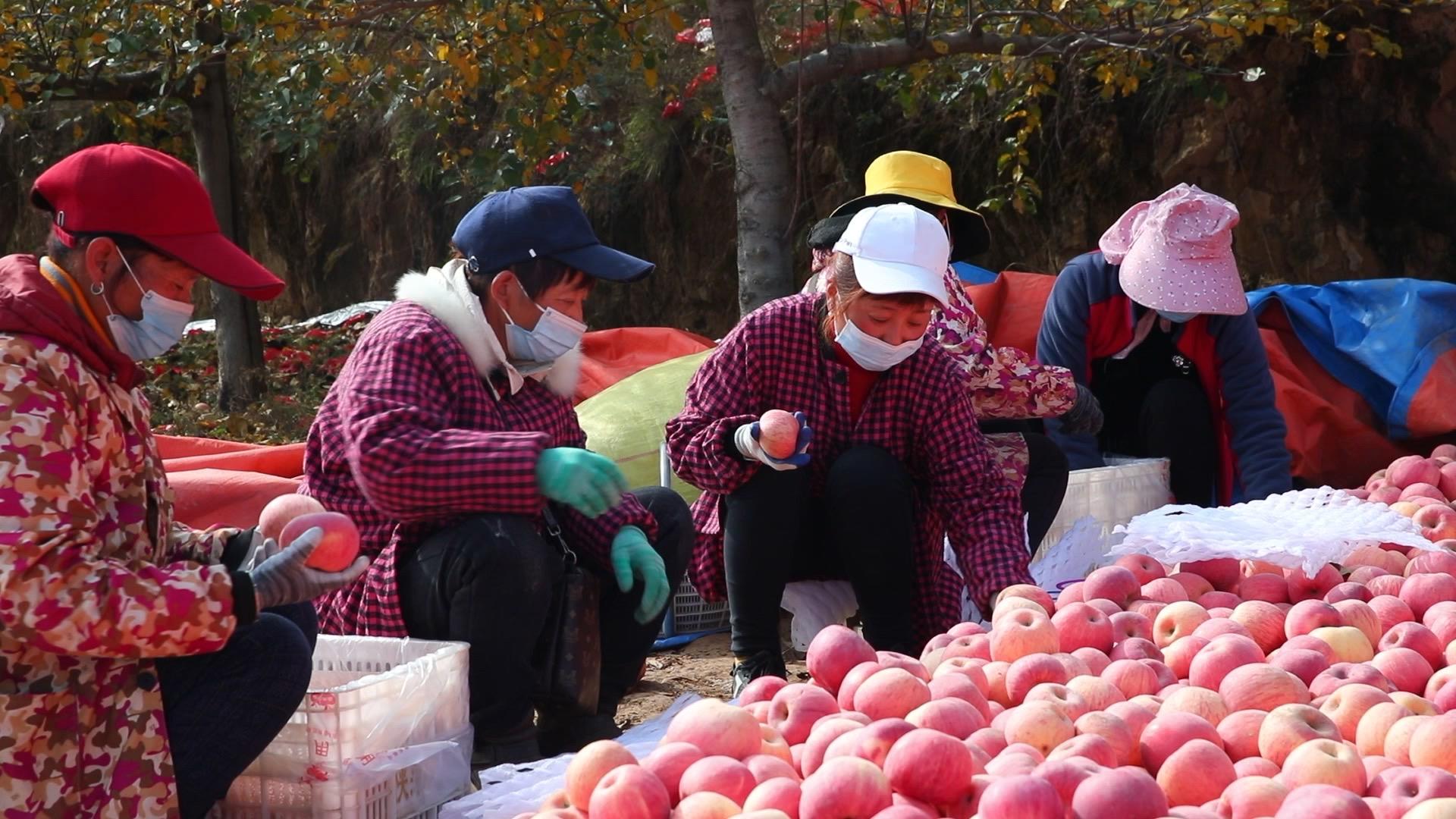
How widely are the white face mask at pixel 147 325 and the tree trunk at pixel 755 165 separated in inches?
124

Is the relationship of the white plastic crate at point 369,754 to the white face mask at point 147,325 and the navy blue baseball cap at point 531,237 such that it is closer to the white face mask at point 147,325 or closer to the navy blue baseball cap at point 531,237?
the white face mask at point 147,325

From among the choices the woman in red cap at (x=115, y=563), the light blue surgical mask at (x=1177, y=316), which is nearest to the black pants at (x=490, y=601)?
the woman in red cap at (x=115, y=563)

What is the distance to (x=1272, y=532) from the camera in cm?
298

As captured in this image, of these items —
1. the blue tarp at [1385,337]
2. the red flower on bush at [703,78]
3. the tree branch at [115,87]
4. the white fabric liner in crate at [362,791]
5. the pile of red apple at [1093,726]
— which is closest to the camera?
the pile of red apple at [1093,726]

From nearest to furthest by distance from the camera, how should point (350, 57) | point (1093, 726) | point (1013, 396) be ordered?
point (1093, 726) → point (1013, 396) → point (350, 57)

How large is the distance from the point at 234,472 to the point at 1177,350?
2.56 meters

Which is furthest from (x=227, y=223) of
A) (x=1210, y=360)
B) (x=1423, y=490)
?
(x=1423, y=490)

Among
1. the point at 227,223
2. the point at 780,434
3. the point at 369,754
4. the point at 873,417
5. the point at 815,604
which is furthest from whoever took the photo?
the point at 227,223

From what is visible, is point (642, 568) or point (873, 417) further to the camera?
point (873, 417)

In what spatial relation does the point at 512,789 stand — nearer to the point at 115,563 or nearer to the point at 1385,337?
the point at 115,563

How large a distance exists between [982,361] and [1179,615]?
1163 mm

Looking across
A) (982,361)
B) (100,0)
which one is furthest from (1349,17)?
(100,0)

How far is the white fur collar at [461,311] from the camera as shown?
2.63 m

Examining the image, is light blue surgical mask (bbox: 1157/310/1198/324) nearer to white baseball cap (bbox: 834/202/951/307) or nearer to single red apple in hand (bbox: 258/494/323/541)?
white baseball cap (bbox: 834/202/951/307)
